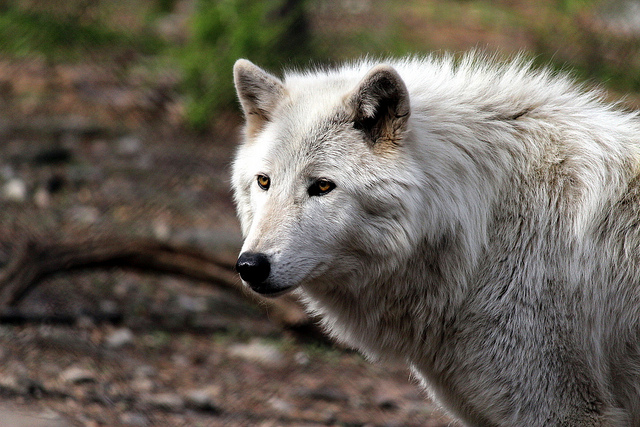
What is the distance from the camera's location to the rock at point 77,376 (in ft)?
16.7

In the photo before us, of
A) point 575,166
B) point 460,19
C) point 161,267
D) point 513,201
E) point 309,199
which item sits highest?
point 460,19

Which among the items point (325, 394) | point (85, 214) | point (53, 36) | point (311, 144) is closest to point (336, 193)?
point (311, 144)

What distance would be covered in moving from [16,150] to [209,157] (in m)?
2.57

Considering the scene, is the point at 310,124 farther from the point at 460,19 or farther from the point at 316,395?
the point at 460,19

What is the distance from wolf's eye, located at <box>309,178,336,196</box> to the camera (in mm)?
3436

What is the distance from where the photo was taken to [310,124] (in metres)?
3.58

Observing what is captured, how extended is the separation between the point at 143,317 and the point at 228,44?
459 centimetres

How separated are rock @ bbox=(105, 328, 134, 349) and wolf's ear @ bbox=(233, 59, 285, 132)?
9.81ft

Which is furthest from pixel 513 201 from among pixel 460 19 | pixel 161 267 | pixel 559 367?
pixel 460 19

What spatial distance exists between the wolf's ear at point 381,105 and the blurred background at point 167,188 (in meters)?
2.15

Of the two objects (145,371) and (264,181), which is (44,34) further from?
(264,181)

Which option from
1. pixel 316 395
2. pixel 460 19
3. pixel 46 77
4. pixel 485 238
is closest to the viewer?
pixel 485 238

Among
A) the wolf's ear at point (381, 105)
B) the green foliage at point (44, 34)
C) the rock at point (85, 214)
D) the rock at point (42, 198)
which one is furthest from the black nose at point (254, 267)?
the green foliage at point (44, 34)

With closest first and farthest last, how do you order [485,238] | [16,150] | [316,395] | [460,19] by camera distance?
[485,238] < [316,395] < [16,150] < [460,19]
